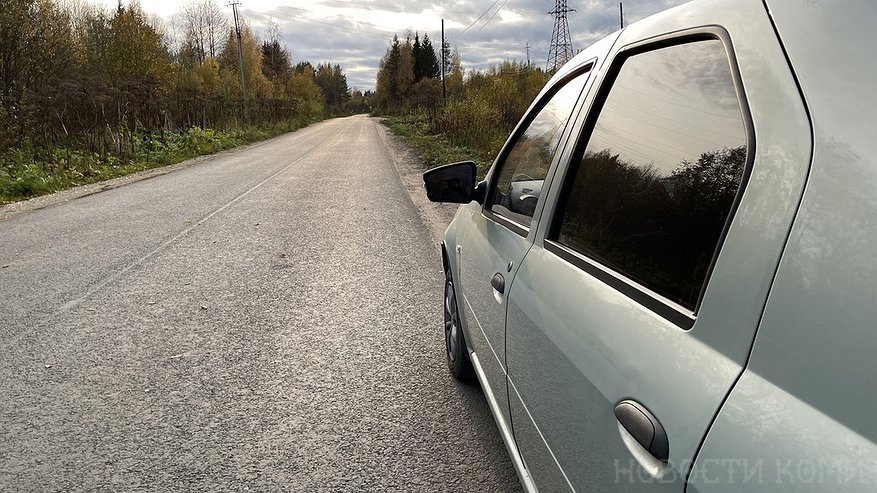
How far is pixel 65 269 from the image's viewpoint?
6.15 meters

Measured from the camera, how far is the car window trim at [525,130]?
2053 millimetres

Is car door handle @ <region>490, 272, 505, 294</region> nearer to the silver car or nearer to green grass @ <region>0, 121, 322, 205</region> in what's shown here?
the silver car

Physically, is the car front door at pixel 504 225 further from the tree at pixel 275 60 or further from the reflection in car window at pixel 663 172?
the tree at pixel 275 60

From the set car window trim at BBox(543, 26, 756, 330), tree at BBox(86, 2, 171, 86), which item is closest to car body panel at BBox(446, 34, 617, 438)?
car window trim at BBox(543, 26, 756, 330)

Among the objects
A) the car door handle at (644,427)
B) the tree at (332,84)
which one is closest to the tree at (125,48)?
the car door handle at (644,427)

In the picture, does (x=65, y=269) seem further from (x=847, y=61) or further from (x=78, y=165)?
(x=78, y=165)

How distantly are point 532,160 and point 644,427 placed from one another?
5.09 ft

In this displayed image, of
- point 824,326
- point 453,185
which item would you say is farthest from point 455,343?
point 824,326

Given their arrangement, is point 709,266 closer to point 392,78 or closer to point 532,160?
point 532,160

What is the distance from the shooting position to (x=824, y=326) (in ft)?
2.83

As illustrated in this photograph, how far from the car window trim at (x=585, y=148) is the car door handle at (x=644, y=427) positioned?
185 millimetres

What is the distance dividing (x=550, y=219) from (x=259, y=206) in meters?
8.82

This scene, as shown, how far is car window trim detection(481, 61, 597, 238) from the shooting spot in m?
2.05

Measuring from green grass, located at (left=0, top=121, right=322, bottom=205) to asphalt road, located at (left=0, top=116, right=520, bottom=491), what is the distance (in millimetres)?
5498
